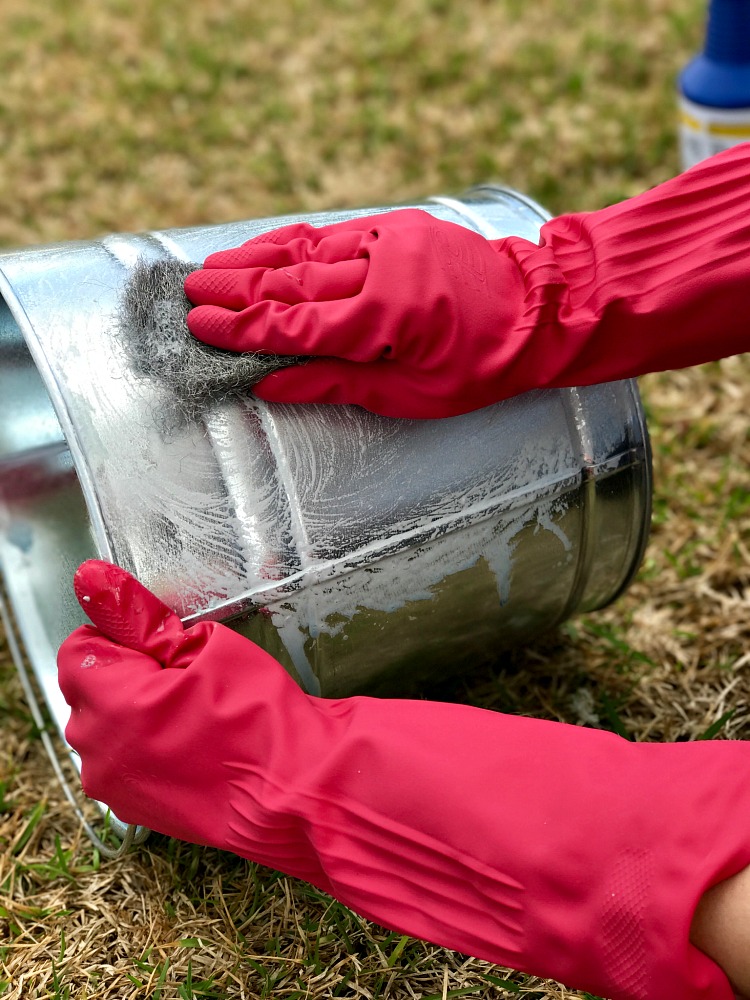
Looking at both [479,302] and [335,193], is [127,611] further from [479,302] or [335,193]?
[335,193]

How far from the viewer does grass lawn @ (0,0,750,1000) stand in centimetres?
142

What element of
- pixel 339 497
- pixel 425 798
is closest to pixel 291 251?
pixel 339 497

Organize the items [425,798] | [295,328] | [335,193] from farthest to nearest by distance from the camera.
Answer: [335,193] → [295,328] → [425,798]

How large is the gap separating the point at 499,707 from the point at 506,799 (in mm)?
592

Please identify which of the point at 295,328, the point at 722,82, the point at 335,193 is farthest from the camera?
the point at 335,193

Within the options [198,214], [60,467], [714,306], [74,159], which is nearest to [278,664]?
[714,306]

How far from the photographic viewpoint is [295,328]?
1.25 m

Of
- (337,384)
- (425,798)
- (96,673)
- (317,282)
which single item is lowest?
(425,798)

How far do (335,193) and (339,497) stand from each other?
1683 millimetres

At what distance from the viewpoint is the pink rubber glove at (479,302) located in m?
1.26

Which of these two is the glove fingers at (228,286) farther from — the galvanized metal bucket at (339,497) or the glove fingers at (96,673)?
the glove fingers at (96,673)

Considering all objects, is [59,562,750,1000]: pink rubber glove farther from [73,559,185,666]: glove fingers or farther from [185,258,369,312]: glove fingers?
[185,258,369,312]: glove fingers

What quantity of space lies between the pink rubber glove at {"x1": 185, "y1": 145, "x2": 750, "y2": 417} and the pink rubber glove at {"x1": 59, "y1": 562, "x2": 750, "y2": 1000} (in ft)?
1.16

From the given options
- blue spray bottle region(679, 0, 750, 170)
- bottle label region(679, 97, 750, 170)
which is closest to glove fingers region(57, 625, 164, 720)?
bottle label region(679, 97, 750, 170)
